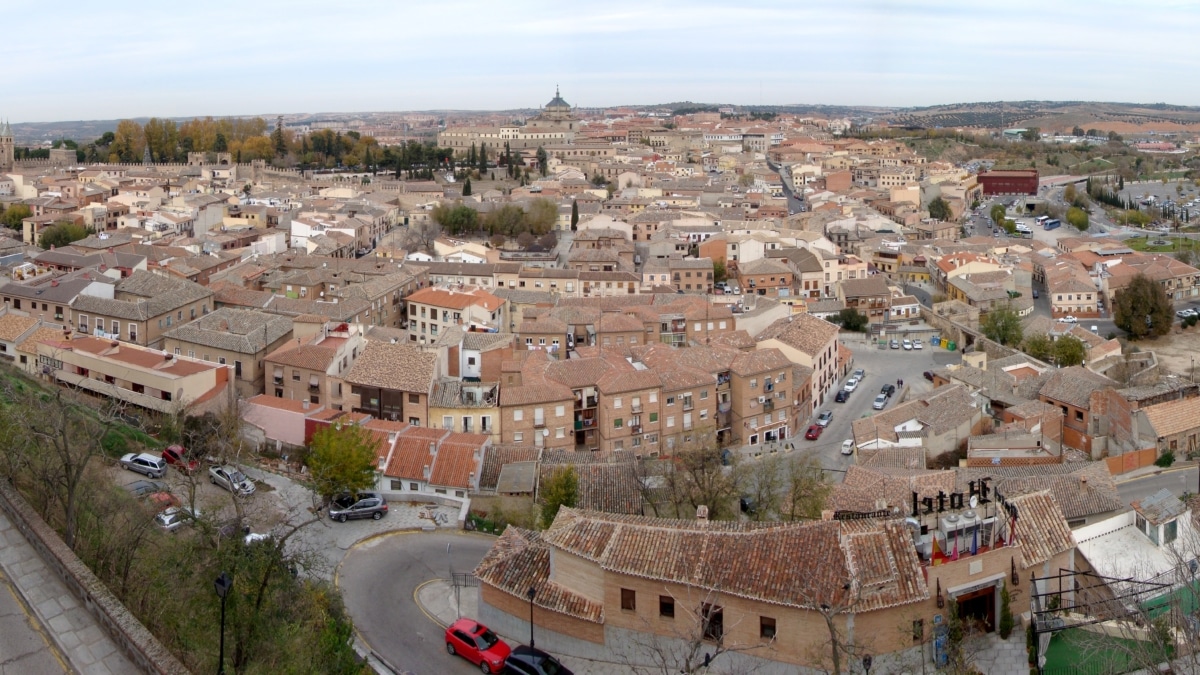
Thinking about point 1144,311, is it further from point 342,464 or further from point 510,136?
point 510,136

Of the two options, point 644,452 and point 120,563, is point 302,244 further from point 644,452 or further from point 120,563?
point 120,563

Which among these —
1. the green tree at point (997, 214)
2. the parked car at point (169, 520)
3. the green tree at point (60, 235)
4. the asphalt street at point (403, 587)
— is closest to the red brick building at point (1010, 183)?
the green tree at point (997, 214)

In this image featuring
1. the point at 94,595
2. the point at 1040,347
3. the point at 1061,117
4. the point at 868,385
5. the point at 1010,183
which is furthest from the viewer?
the point at 1061,117

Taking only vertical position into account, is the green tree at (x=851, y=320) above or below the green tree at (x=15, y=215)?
below

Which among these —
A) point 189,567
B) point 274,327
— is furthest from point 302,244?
point 189,567

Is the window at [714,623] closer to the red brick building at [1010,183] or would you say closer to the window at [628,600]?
the window at [628,600]

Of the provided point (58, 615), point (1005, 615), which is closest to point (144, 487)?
point (58, 615)

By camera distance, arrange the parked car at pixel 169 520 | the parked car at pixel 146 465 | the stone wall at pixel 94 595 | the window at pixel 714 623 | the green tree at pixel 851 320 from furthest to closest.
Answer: the green tree at pixel 851 320, the parked car at pixel 146 465, the parked car at pixel 169 520, the window at pixel 714 623, the stone wall at pixel 94 595
